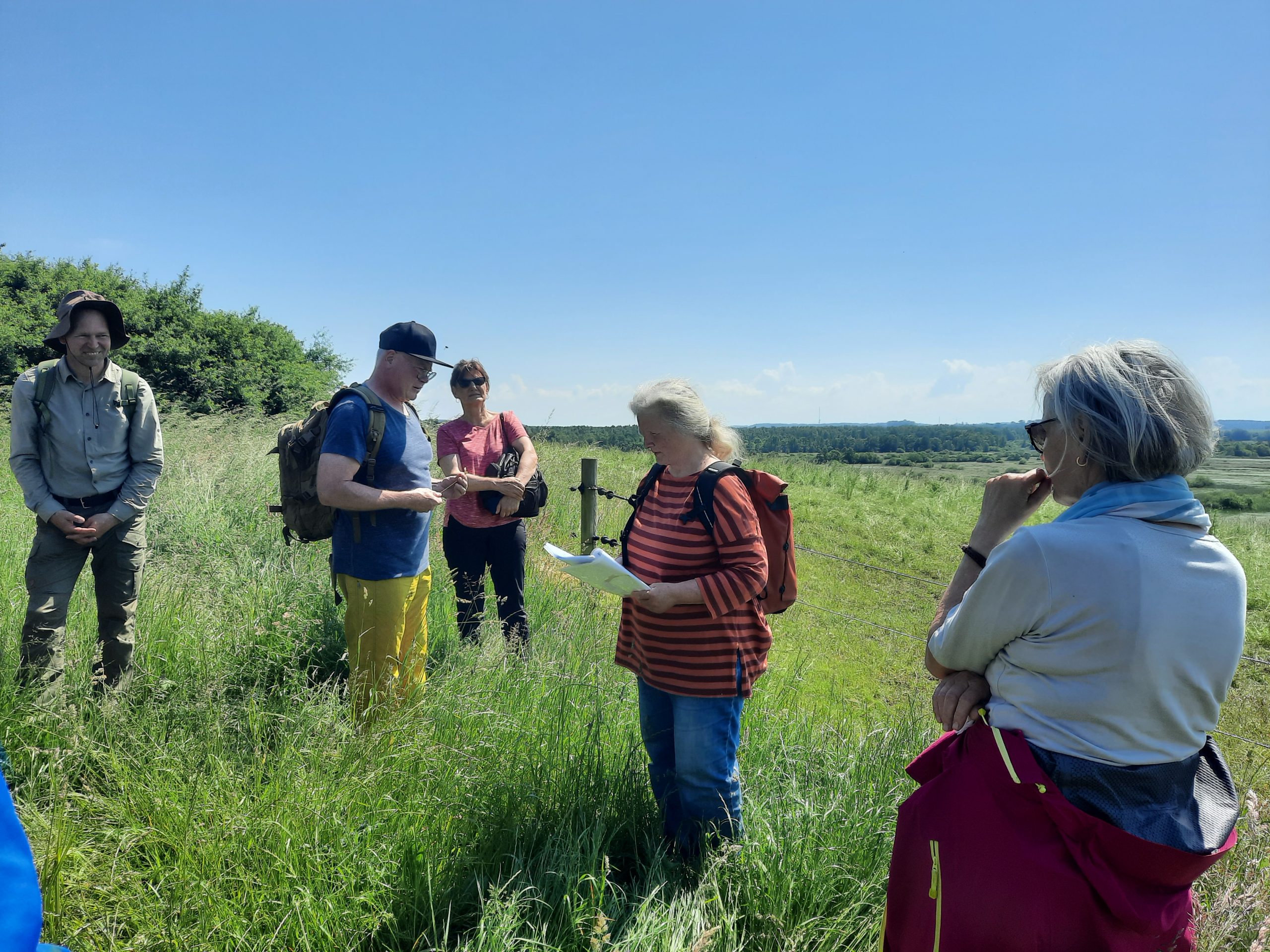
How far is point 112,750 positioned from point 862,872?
2.67m

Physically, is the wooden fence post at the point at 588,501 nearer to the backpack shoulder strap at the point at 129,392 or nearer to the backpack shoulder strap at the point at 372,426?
the backpack shoulder strap at the point at 372,426

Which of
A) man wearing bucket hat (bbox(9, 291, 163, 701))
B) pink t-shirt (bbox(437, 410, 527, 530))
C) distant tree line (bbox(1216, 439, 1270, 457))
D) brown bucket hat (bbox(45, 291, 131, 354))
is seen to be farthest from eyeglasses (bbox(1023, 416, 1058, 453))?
distant tree line (bbox(1216, 439, 1270, 457))

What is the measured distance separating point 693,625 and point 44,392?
11.4 ft

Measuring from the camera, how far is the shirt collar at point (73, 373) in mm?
3584

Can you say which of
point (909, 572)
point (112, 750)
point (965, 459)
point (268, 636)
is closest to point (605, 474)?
point (909, 572)

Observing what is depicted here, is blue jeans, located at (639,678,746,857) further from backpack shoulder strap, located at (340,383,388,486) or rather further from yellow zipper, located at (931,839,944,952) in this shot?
backpack shoulder strap, located at (340,383,388,486)

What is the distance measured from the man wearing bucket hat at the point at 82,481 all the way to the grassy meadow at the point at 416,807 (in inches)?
6.9

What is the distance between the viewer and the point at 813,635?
7996 mm

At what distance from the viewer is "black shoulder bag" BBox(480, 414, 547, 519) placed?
4.52 metres

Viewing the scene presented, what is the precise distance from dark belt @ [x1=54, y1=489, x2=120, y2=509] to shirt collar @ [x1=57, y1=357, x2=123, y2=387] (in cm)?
57

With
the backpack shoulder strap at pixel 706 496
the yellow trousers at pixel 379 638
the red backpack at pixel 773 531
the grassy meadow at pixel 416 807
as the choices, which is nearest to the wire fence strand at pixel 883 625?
the grassy meadow at pixel 416 807

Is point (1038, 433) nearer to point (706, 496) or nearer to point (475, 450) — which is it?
point (706, 496)

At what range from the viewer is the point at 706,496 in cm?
240

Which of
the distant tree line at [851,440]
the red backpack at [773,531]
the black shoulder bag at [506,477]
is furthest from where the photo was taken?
the distant tree line at [851,440]
